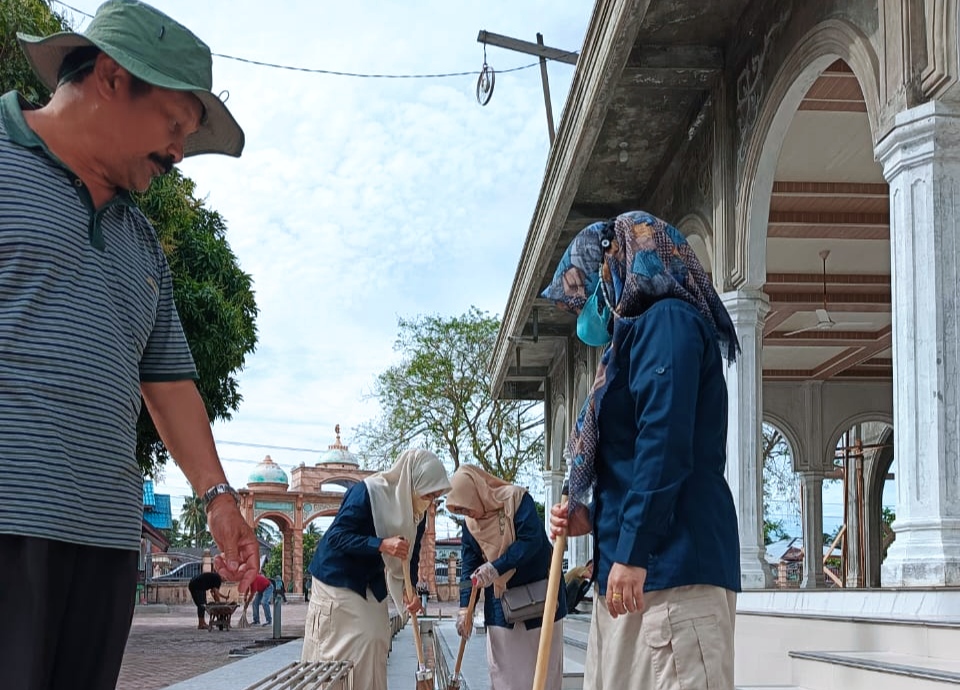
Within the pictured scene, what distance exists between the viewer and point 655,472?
8.87 feet

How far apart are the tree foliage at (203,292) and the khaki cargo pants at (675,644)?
12.9 metres

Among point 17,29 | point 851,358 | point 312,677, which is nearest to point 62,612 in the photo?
point 312,677

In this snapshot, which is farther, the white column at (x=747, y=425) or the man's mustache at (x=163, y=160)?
the white column at (x=747, y=425)

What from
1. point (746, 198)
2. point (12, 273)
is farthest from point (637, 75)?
point (12, 273)

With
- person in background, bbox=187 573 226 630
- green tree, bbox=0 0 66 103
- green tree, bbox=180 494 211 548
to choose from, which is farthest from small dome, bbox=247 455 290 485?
green tree, bbox=0 0 66 103

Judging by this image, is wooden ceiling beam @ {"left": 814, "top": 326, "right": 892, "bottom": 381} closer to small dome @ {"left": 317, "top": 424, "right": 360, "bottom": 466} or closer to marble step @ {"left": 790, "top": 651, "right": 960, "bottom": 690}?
marble step @ {"left": 790, "top": 651, "right": 960, "bottom": 690}

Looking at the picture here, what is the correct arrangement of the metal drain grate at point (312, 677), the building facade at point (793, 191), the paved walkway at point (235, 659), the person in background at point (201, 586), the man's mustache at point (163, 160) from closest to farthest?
the man's mustache at point (163, 160) < the metal drain grate at point (312, 677) < the building facade at point (793, 191) < the paved walkway at point (235, 659) < the person in background at point (201, 586)

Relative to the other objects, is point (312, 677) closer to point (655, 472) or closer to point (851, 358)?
point (655, 472)

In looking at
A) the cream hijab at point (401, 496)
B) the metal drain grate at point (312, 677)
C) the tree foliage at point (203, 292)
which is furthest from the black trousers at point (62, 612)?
the tree foliage at point (203, 292)

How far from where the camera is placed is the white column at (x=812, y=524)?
20.4 metres

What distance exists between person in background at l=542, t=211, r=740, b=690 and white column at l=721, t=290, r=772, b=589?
19.6ft

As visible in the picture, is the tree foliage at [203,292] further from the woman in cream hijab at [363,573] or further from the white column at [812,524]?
the white column at [812,524]

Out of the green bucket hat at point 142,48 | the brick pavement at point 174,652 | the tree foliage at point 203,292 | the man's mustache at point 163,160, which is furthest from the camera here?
the tree foliage at point 203,292

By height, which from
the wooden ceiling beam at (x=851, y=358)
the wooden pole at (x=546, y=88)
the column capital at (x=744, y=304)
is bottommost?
the column capital at (x=744, y=304)
